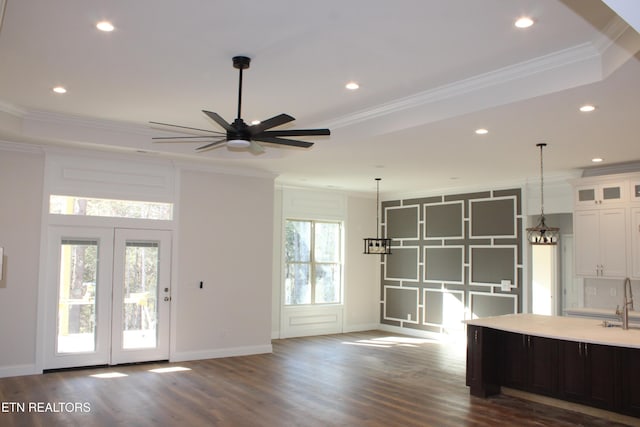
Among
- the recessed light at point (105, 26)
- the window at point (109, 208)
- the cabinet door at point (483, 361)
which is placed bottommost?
the cabinet door at point (483, 361)

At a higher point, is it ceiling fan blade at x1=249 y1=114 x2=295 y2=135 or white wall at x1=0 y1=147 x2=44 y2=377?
ceiling fan blade at x1=249 y1=114 x2=295 y2=135

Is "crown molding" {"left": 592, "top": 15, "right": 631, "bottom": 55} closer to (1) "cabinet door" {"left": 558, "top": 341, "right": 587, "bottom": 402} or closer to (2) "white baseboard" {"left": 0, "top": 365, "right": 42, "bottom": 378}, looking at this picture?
(1) "cabinet door" {"left": 558, "top": 341, "right": 587, "bottom": 402}

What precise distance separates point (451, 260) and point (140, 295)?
5620 millimetres

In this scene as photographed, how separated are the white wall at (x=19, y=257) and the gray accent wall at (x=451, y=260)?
667 cm

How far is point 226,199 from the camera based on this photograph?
8219 millimetres

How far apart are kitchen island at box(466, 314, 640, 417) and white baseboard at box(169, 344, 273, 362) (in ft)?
11.8

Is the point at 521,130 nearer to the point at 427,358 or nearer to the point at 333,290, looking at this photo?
the point at 427,358

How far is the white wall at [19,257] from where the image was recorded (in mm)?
6594

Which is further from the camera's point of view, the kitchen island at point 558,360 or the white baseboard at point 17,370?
the white baseboard at point 17,370

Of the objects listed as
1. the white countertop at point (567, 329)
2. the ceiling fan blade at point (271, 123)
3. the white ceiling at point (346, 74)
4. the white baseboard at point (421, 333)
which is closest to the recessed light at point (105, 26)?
the white ceiling at point (346, 74)

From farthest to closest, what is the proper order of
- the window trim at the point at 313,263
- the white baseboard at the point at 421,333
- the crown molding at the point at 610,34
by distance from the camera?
the window trim at the point at 313,263, the white baseboard at the point at 421,333, the crown molding at the point at 610,34

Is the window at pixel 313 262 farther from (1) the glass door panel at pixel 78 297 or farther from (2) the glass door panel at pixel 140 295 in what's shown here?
(1) the glass door panel at pixel 78 297

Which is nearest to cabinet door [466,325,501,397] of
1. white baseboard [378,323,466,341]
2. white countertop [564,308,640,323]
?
white countertop [564,308,640,323]

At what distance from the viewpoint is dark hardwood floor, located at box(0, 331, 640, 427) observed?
5.06 m
